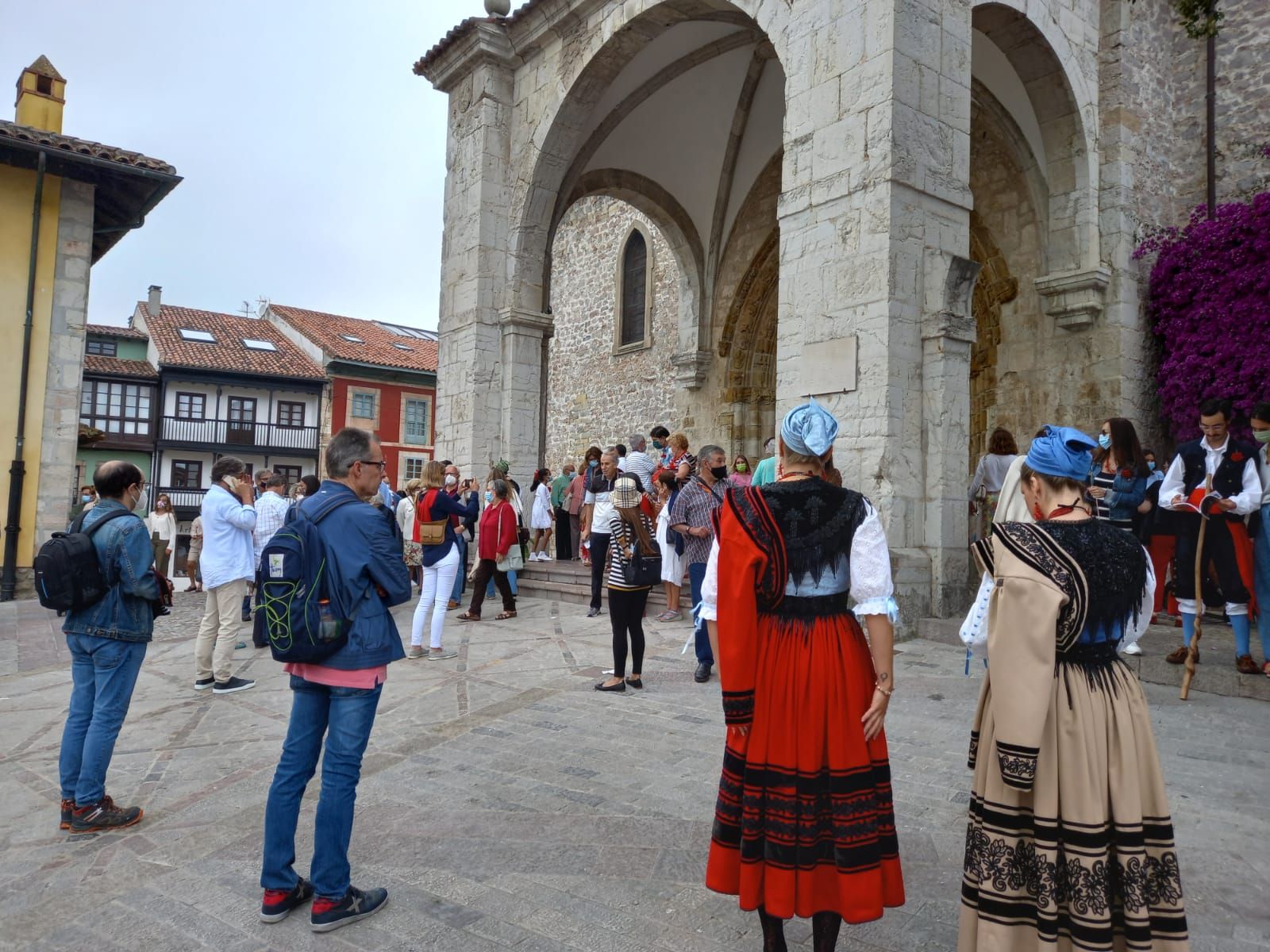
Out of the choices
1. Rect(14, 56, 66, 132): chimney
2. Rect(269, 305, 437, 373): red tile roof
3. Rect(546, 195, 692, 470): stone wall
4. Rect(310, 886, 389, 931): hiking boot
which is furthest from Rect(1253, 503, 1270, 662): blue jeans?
Rect(269, 305, 437, 373): red tile roof

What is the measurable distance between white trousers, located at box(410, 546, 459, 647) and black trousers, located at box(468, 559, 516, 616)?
157 centimetres

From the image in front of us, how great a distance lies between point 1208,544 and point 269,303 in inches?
1559

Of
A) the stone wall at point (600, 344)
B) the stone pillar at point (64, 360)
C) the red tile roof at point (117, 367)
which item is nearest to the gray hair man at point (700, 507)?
the stone pillar at point (64, 360)

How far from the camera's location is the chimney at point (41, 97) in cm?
1391

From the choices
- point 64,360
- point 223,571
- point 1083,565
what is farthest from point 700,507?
point 64,360

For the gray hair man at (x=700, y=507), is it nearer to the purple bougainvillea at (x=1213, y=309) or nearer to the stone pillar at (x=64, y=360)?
the purple bougainvillea at (x=1213, y=309)

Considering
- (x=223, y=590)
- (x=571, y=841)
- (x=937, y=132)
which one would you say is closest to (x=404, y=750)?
(x=571, y=841)

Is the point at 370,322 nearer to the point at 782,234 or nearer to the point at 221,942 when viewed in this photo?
the point at 782,234

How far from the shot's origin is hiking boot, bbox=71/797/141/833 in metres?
3.68

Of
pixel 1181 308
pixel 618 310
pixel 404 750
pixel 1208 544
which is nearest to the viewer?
pixel 404 750

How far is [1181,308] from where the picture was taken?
397 inches

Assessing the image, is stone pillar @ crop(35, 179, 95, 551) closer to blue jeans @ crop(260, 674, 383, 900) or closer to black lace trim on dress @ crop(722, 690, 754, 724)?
blue jeans @ crop(260, 674, 383, 900)

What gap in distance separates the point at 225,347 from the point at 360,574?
115 ft

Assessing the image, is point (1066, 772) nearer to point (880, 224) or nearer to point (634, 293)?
point (880, 224)
